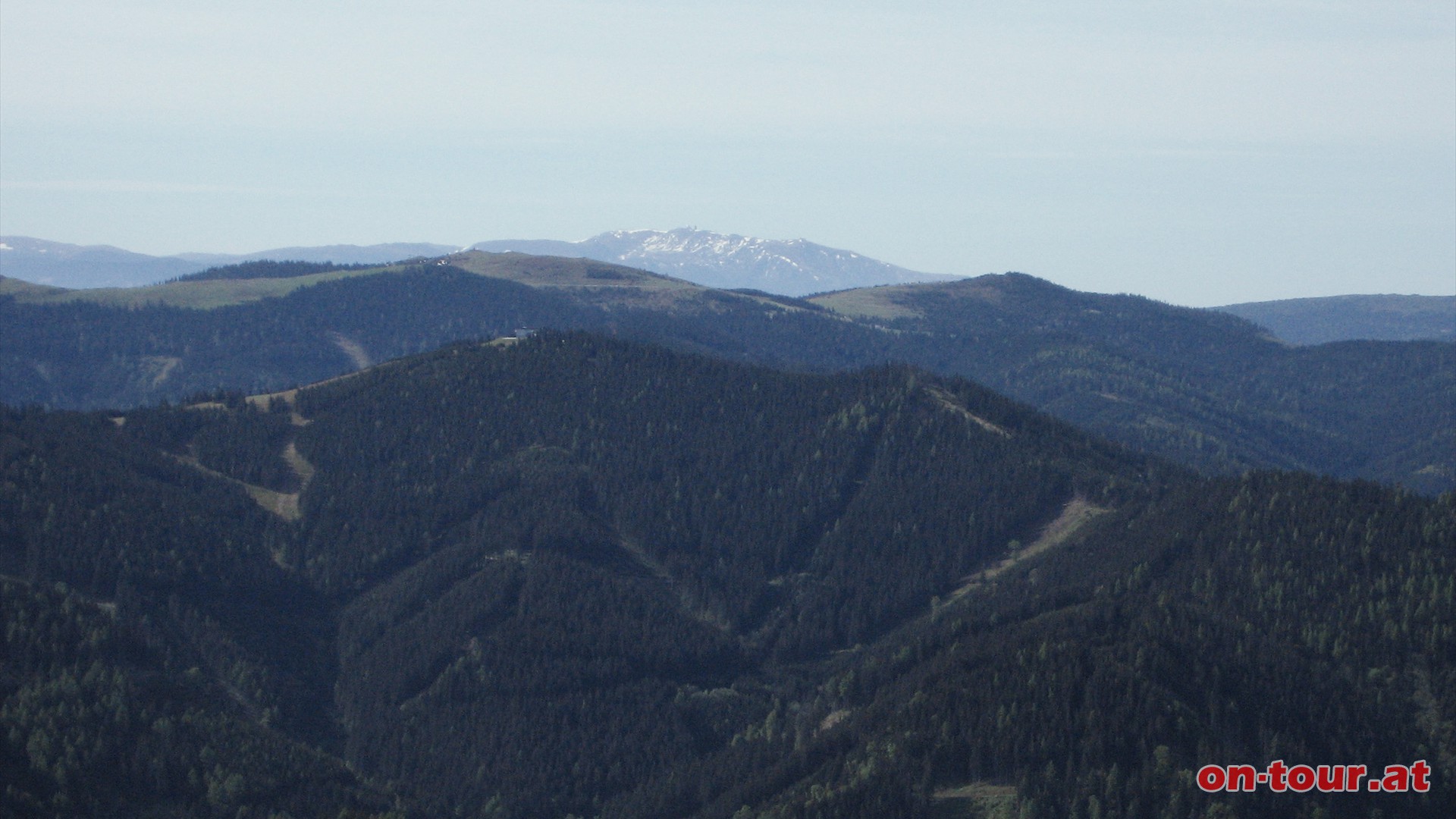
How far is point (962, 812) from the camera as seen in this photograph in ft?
468

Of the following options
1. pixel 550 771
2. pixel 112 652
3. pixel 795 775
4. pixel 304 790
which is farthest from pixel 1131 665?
pixel 112 652

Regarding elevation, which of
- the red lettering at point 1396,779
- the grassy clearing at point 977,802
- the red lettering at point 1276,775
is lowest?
the grassy clearing at point 977,802

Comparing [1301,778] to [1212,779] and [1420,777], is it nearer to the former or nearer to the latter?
[1212,779]

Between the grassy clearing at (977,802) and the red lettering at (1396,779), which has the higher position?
the red lettering at (1396,779)

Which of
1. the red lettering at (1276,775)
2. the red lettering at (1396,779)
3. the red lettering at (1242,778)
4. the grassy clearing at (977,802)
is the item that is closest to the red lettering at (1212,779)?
the red lettering at (1242,778)

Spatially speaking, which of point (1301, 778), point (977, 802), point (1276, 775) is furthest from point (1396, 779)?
point (977, 802)

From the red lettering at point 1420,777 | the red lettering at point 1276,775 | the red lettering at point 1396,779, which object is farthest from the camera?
the red lettering at point 1396,779

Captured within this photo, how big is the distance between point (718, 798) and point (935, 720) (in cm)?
2549

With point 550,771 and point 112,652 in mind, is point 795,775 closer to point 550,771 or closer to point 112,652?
point 550,771

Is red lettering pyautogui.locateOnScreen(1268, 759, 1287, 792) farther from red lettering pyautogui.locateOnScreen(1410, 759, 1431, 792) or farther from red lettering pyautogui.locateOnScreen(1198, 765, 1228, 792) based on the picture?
red lettering pyautogui.locateOnScreen(1410, 759, 1431, 792)

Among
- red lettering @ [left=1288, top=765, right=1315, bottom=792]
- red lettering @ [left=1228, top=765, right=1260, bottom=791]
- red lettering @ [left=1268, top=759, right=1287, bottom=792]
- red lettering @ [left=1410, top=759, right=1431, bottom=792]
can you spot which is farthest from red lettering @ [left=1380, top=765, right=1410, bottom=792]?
red lettering @ [left=1228, top=765, right=1260, bottom=791]

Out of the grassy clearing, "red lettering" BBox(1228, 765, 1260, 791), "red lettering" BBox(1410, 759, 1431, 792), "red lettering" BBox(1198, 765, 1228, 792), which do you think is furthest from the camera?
"red lettering" BBox(1410, 759, 1431, 792)

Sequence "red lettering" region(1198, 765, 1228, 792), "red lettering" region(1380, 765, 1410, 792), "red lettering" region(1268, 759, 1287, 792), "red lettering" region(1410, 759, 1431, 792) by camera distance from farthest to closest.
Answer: "red lettering" region(1380, 765, 1410, 792), "red lettering" region(1410, 759, 1431, 792), "red lettering" region(1268, 759, 1287, 792), "red lettering" region(1198, 765, 1228, 792)

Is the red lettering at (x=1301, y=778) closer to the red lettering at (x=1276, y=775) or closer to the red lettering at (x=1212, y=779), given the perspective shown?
the red lettering at (x=1276, y=775)
